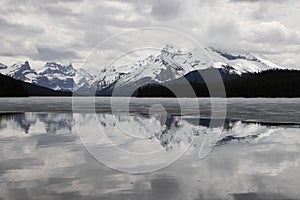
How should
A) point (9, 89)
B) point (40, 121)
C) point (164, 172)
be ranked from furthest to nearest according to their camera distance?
point (9, 89), point (40, 121), point (164, 172)

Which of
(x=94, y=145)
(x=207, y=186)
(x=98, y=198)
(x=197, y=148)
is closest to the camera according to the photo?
(x=98, y=198)

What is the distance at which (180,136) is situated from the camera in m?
32.0

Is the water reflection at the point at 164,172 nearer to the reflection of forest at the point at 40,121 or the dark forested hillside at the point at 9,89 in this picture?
the reflection of forest at the point at 40,121

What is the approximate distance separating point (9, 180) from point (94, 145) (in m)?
10.7

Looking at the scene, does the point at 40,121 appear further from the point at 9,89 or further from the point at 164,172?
the point at 9,89

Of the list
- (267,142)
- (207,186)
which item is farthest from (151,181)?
(267,142)

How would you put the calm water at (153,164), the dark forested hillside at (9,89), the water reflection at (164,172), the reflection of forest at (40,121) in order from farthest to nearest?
the dark forested hillside at (9,89), the reflection of forest at (40,121), the calm water at (153,164), the water reflection at (164,172)

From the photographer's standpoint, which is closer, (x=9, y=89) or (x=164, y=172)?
(x=164, y=172)


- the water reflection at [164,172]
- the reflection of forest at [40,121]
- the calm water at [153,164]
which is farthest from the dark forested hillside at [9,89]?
the water reflection at [164,172]

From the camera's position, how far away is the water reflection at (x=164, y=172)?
48.6 feet

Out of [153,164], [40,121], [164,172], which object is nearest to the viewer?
[164,172]

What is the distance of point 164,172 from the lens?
61.1 feet

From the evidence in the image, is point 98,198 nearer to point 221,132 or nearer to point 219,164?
point 219,164

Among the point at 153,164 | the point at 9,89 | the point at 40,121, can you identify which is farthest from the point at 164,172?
the point at 9,89
